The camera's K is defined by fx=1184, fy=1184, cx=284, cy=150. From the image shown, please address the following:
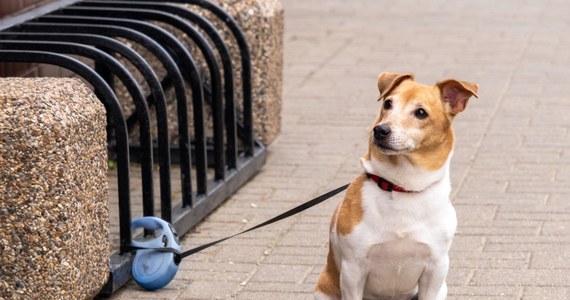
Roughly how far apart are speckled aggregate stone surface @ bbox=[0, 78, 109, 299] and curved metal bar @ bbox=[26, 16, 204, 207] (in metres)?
1.34

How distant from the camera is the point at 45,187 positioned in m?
4.73

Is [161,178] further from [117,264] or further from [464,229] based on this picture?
[464,229]

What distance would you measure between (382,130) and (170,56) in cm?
252

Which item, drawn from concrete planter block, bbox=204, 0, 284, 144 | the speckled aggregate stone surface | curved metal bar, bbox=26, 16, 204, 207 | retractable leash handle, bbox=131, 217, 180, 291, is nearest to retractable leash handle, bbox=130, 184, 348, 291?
retractable leash handle, bbox=131, 217, 180, 291

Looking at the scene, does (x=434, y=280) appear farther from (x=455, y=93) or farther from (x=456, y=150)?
(x=456, y=150)

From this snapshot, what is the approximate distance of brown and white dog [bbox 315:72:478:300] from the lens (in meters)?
4.63

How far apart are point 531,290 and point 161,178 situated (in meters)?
1.99

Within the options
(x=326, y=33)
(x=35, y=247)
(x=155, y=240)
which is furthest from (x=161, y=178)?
(x=326, y=33)

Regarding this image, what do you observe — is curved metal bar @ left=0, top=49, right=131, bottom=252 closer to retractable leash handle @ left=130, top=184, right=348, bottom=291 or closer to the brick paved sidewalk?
retractable leash handle @ left=130, top=184, right=348, bottom=291

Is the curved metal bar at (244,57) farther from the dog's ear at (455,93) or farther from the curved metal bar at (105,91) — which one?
the dog's ear at (455,93)

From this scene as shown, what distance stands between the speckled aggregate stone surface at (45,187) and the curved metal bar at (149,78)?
3.19ft

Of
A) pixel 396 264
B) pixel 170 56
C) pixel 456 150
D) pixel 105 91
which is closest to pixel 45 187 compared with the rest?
pixel 105 91

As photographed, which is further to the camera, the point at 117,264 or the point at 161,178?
the point at 161,178

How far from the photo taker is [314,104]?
9.67 metres
